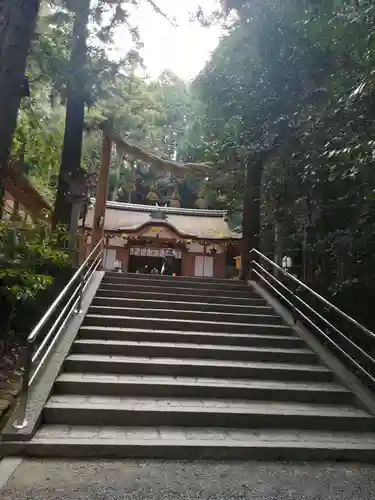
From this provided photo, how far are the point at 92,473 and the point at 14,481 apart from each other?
0.52m

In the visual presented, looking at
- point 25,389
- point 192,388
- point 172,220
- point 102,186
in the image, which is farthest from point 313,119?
point 172,220

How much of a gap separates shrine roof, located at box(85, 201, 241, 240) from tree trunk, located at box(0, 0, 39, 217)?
11.5 metres

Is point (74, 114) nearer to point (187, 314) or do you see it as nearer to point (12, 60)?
point (12, 60)

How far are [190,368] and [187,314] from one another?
1.77 m

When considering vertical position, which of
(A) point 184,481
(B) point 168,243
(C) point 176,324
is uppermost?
(B) point 168,243

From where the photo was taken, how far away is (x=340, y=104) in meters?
4.59

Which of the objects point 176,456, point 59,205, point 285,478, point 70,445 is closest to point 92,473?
point 70,445

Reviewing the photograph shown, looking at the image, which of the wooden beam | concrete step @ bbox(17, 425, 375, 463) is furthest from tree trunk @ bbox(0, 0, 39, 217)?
the wooden beam

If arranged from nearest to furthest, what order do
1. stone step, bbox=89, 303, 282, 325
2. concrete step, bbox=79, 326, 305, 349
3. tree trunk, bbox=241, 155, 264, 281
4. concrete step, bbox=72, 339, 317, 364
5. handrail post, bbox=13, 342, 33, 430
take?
1. handrail post, bbox=13, 342, 33, 430
2. concrete step, bbox=72, 339, 317, 364
3. concrete step, bbox=79, 326, 305, 349
4. stone step, bbox=89, 303, 282, 325
5. tree trunk, bbox=241, 155, 264, 281

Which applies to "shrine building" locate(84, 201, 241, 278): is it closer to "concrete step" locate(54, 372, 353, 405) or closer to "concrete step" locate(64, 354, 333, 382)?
"concrete step" locate(64, 354, 333, 382)

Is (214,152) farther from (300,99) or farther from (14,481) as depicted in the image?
(14,481)

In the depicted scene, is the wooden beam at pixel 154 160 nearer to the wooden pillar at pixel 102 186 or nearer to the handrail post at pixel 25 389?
the wooden pillar at pixel 102 186

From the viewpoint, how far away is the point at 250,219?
9.36 m

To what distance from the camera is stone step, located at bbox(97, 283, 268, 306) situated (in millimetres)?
7262
